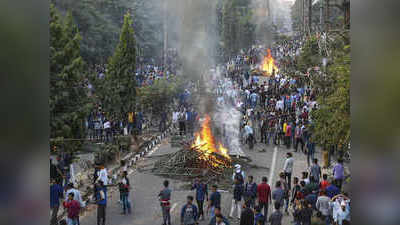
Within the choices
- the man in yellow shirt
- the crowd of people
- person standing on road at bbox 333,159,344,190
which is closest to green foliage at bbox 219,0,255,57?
the crowd of people

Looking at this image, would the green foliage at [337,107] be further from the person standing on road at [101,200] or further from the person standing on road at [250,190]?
the person standing on road at [101,200]

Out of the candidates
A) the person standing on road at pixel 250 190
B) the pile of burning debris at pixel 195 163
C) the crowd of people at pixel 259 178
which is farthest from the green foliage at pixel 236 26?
the person standing on road at pixel 250 190

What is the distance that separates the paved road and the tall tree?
10.1ft

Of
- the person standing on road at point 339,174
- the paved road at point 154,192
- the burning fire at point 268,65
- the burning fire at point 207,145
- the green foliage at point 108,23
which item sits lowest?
the paved road at point 154,192

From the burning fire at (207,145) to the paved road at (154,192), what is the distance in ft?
4.27

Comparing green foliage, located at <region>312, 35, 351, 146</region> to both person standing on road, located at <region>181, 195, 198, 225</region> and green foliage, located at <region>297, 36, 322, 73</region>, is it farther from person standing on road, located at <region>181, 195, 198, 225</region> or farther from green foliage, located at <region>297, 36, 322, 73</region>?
green foliage, located at <region>297, 36, 322, 73</region>

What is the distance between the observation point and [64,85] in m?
17.2

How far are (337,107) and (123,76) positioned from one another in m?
12.0

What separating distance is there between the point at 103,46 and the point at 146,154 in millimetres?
18970

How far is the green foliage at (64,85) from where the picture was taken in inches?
655

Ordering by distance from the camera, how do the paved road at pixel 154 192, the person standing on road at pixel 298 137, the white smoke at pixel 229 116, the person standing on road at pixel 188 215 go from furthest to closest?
the white smoke at pixel 229 116 → the person standing on road at pixel 298 137 → the paved road at pixel 154 192 → the person standing on road at pixel 188 215
